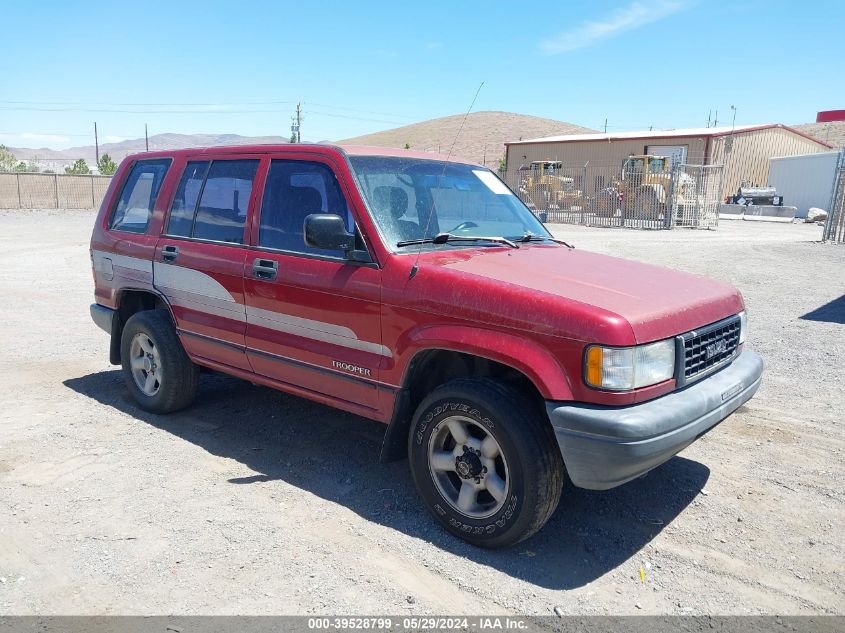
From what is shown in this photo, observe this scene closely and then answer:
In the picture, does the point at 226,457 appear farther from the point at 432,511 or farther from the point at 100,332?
the point at 100,332

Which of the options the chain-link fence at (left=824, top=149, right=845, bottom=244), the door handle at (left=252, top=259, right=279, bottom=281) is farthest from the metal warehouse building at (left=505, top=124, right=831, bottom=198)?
the door handle at (left=252, top=259, right=279, bottom=281)

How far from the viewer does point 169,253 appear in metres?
5.16

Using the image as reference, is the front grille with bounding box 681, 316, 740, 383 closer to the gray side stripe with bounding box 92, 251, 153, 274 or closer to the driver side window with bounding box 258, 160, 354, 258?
the driver side window with bounding box 258, 160, 354, 258

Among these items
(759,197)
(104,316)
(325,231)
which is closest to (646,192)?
(759,197)

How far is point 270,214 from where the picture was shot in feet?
14.9

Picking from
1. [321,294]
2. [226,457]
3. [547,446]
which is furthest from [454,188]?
[226,457]

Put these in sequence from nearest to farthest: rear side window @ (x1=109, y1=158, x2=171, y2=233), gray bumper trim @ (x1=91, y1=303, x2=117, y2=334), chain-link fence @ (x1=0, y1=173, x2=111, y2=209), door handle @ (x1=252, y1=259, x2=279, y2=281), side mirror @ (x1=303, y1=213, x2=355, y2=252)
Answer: side mirror @ (x1=303, y1=213, x2=355, y2=252) → door handle @ (x1=252, y1=259, x2=279, y2=281) → rear side window @ (x1=109, y1=158, x2=171, y2=233) → gray bumper trim @ (x1=91, y1=303, x2=117, y2=334) → chain-link fence @ (x1=0, y1=173, x2=111, y2=209)

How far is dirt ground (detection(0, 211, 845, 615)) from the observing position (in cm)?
319

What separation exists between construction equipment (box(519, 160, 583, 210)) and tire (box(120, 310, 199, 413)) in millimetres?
28206

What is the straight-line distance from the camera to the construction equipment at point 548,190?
107 feet

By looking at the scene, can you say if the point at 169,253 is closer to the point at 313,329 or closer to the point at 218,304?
the point at 218,304

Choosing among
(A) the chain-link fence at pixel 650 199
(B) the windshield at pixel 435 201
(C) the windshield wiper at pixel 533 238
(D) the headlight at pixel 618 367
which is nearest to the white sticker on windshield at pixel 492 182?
(B) the windshield at pixel 435 201

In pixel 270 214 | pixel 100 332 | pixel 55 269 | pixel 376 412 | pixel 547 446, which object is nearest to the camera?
pixel 547 446

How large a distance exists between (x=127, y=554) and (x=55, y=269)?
11.8 m
